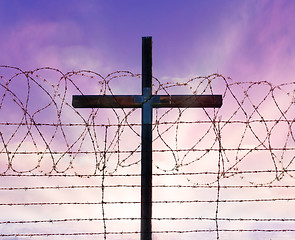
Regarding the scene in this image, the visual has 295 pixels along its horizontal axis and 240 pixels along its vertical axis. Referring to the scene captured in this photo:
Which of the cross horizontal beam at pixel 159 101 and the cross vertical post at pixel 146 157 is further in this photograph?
the cross horizontal beam at pixel 159 101

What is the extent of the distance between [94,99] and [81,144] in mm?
575

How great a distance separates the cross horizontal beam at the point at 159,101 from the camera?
480cm

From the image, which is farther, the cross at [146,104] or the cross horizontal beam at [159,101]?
the cross horizontal beam at [159,101]

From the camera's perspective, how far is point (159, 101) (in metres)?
4.80

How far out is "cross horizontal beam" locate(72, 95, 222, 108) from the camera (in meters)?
4.80

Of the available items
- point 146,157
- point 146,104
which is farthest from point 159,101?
point 146,157

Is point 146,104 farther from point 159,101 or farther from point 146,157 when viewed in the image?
point 146,157

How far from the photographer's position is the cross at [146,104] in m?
4.63

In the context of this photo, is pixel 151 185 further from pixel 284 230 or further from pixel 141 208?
pixel 284 230

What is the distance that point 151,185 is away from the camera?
4.65 metres

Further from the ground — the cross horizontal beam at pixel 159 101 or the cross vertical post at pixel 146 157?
the cross horizontal beam at pixel 159 101

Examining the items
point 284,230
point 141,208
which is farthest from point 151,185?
point 284,230

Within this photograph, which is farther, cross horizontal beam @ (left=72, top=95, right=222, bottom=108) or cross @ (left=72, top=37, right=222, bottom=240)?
cross horizontal beam @ (left=72, top=95, right=222, bottom=108)

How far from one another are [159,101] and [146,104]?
152 millimetres
